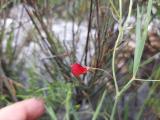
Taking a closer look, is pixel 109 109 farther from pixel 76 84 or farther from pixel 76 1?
pixel 76 1

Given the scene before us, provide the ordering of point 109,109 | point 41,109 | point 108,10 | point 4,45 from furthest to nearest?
point 4,45
point 109,109
point 41,109
point 108,10

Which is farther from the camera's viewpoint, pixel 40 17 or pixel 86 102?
pixel 86 102

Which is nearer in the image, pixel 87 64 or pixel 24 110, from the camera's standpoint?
pixel 24 110

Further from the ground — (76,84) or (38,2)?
(38,2)

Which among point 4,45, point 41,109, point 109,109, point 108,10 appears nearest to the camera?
point 108,10

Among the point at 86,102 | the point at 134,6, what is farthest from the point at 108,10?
the point at 86,102

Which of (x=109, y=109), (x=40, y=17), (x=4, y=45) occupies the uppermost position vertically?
(x=40, y=17)
